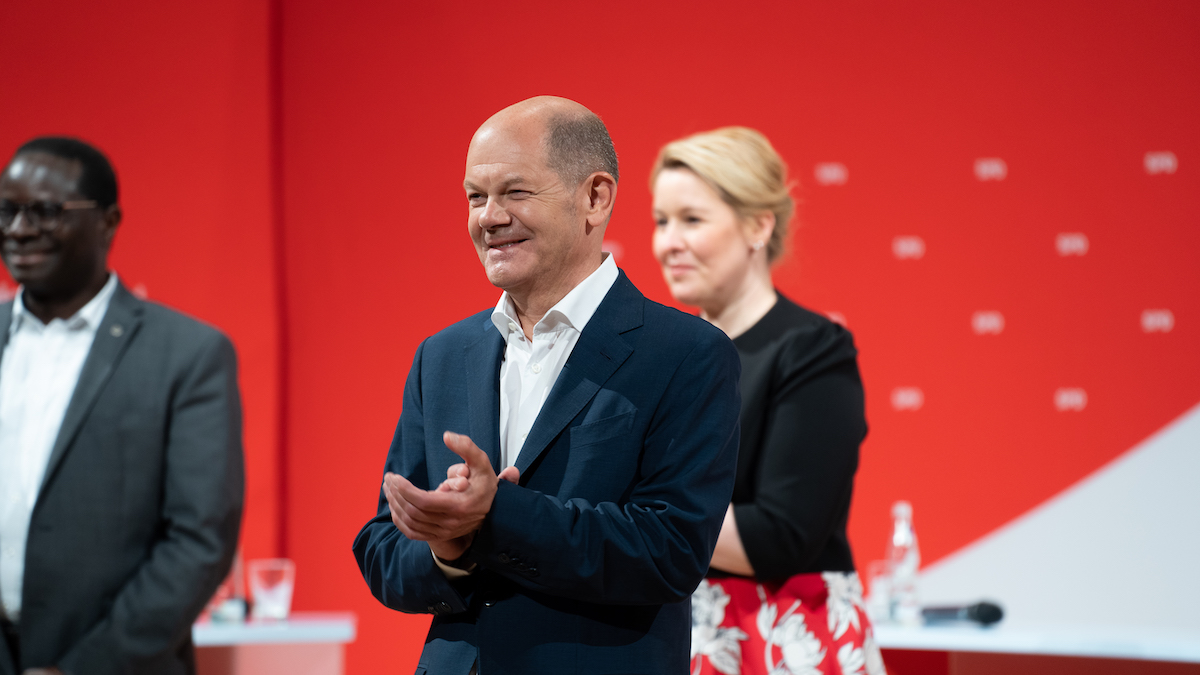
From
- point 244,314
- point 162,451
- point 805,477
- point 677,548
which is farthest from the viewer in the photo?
point 244,314

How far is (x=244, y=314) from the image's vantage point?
3984 millimetres

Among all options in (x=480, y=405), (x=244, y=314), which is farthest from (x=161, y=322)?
(x=244, y=314)

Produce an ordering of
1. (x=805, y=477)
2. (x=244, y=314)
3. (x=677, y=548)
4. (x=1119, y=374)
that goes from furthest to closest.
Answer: (x=244, y=314)
(x=1119, y=374)
(x=805, y=477)
(x=677, y=548)

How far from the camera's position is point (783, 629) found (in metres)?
1.91

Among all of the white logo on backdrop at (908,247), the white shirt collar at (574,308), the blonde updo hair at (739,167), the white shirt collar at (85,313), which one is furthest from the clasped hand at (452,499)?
the white logo on backdrop at (908,247)

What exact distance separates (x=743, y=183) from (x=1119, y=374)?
86.6 inches

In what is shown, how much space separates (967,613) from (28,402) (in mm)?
2330

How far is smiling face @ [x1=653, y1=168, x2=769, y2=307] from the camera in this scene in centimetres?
217

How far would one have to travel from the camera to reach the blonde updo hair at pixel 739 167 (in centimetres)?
218

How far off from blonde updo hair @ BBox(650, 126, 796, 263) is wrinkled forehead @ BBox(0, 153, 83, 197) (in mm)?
1198

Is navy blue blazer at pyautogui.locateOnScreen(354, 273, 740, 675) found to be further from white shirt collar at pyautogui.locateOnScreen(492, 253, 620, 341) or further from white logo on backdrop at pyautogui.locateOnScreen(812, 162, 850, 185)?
white logo on backdrop at pyautogui.locateOnScreen(812, 162, 850, 185)

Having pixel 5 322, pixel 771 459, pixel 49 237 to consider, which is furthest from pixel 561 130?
pixel 5 322

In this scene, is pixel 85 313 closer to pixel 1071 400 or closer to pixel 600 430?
pixel 600 430

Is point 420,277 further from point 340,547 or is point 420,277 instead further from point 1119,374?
point 1119,374
